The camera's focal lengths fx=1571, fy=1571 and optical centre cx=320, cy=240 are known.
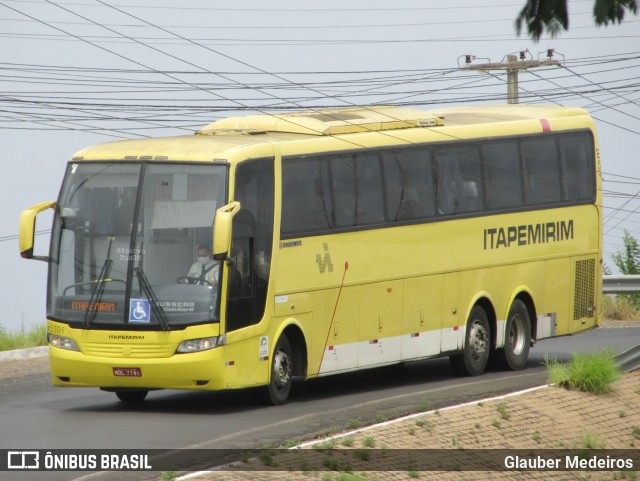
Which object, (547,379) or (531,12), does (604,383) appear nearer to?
(547,379)

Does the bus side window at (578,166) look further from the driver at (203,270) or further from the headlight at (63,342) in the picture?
the headlight at (63,342)

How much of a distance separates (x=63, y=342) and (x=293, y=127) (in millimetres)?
4281

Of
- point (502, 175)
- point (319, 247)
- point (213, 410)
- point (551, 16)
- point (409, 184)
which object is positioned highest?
point (551, 16)

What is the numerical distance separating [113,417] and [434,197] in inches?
244

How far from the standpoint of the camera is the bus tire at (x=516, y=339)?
23234mm

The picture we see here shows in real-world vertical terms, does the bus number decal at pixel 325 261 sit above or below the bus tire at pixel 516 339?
above

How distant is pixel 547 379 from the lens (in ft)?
69.2

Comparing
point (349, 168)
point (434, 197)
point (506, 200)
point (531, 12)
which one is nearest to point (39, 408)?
point (349, 168)

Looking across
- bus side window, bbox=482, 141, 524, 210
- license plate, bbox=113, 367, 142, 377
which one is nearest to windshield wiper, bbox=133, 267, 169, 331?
license plate, bbox=113, 367, 142, 377

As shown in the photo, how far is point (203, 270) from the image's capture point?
1770cm

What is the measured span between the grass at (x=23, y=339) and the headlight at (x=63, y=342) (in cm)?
786

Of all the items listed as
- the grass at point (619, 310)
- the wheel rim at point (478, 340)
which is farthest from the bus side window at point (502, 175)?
the grass at point (619, 310)

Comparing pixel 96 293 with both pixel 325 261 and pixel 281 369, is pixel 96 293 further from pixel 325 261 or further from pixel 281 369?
pixel 325 261

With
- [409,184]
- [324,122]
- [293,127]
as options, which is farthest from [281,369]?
[409,184]
